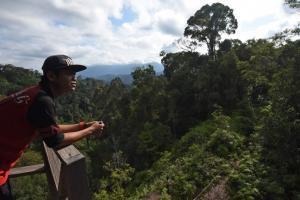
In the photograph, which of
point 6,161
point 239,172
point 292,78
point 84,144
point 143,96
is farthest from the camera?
point 84,144

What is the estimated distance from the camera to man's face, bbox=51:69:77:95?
2.28 m

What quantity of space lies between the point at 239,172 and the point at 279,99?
2632mm

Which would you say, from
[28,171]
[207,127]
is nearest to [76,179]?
[28,171]

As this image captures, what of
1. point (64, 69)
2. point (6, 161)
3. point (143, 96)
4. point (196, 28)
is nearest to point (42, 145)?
point (6, 161)

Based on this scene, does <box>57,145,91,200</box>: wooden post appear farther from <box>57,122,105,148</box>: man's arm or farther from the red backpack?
the red backpack

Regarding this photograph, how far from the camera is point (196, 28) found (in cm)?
3319

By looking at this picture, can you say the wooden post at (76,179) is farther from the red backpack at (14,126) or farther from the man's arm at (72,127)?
the man's arm at (72,127)

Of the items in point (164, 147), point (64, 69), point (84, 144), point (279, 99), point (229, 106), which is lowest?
point (84, 144)

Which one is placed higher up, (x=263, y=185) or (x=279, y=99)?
(x=279, y=99)

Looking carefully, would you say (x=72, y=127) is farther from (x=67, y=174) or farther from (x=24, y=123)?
(x=67, y=174)

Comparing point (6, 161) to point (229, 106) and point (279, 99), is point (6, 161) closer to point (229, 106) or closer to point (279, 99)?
point (279, 99)

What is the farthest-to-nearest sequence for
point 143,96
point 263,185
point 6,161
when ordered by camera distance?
1. point 143,96
2. point 263,185
3. point 6,161

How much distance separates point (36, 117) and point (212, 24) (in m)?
32.1

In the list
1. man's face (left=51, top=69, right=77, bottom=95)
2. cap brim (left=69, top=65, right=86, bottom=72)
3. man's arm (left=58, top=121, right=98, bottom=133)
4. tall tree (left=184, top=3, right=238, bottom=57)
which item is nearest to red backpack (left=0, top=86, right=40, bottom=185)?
man's face (left=51, top=69, right=77, bottom=95)
